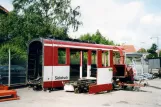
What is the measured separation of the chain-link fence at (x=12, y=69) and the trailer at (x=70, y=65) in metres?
1.92

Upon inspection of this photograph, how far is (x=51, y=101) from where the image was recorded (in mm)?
12984

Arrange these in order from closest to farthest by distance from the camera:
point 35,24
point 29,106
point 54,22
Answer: point 29,106 → point 35,24 → point 54,22

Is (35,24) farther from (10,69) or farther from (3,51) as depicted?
(10,69)

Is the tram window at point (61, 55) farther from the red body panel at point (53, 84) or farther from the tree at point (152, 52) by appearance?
the tree at point (152, 52)

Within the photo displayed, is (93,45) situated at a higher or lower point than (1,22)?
lower

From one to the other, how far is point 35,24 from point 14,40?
3.11m

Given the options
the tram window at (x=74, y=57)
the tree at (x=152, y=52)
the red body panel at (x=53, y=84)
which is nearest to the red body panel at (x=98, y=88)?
the red body panel at (x=53, y=84)

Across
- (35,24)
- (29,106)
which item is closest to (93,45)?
(29,106)

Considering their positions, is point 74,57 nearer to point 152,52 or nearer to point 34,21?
point 34,21

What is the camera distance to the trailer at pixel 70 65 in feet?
53.4

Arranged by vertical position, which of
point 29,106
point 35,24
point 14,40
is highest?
point 35,24

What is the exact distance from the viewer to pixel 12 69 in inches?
769

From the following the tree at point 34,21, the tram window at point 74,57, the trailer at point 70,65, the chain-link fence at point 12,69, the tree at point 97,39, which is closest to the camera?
the trailer at point 70,65

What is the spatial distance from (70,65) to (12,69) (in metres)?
4.51
